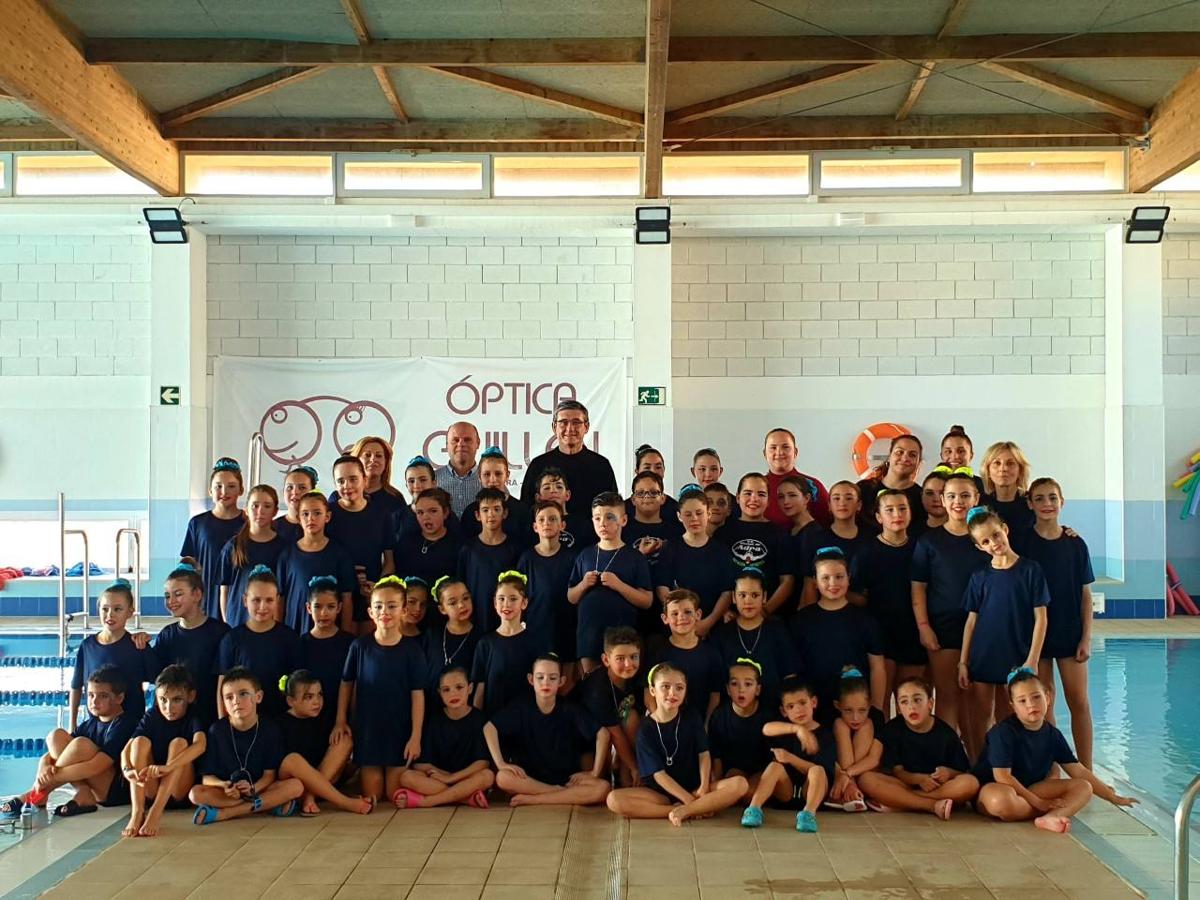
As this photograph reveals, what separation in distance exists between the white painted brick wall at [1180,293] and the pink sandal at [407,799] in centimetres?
1062

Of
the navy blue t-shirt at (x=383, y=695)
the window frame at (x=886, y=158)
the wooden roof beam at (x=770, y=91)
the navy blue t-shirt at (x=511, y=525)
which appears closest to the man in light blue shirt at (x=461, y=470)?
the navy blue t-shirt at (x=511, y=525)

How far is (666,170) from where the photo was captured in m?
12.4

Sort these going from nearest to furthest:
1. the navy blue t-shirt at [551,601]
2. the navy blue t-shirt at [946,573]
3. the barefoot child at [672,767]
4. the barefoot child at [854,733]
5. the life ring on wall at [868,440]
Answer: the barefoot child at [672,767], the barefoot child at [854,733], the navy blue t-shirt at [946,573], the navy blue t-shirt at [551,601], the life ring on wall at [868,440]

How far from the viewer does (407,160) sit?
1245cm

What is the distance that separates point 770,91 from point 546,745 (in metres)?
7.47

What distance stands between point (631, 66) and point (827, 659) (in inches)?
257

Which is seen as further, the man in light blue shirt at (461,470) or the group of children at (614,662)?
the man in light blue shirt at (461,470)

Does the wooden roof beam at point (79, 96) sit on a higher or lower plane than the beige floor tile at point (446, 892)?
higher

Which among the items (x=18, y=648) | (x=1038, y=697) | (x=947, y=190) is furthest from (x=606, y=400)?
(x=1038, y=697)

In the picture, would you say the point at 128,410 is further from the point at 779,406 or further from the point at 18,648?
the point at 779,406

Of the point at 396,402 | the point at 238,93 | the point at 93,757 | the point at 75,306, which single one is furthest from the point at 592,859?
the point at 75,306

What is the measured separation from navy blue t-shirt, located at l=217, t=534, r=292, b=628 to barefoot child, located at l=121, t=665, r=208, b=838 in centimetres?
60

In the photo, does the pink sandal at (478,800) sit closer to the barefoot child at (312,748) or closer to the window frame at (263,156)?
the barefoot child at (312,748)

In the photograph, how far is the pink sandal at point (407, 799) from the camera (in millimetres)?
5477
